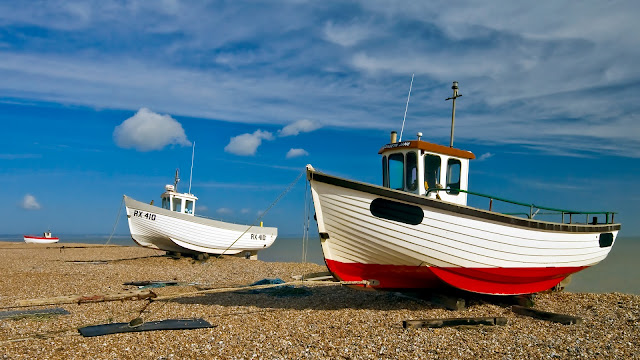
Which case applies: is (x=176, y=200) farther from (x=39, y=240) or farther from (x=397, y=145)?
(x=39, y=240)

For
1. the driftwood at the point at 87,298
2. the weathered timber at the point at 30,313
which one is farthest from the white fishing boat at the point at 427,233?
the weathered timber at the point at 30,313

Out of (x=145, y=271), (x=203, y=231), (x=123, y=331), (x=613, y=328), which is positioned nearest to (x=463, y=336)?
(x=613, y=328)

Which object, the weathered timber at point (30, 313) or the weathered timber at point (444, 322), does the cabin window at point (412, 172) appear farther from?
the weathered timber at point (30, 313)

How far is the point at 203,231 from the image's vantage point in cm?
2055

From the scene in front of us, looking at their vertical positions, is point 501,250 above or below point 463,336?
above

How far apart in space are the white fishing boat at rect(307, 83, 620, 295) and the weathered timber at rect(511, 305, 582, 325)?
52 cm

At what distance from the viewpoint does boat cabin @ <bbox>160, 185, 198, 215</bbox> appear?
68.5ft

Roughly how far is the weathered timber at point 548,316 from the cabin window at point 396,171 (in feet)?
11.4

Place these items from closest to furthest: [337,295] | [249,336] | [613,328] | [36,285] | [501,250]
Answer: [249,336]
[613,328]
[501,250]
[337,295]
[36,285]

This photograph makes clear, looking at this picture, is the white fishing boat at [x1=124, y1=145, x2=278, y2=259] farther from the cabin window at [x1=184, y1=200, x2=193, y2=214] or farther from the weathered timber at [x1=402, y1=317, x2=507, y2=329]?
the weathered timber at [x1=402, y1=317, x2=507, y2=329]

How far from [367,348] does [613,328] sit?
475 centimetres

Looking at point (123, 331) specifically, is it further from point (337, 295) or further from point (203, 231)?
point (203, 231)

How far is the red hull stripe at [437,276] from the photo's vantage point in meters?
8.74

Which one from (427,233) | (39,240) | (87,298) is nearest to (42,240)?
(39,240)
